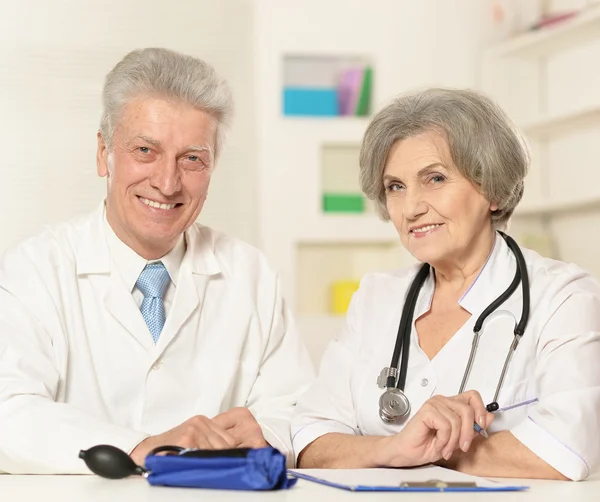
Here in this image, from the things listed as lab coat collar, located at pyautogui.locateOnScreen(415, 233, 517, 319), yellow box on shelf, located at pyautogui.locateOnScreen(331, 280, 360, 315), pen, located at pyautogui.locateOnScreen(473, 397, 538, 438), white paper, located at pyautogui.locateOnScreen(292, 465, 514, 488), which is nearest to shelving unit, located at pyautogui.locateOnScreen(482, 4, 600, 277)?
yellow box on shelf, located at pyautogui.locateOnScreen(331, 280, 360, 315)

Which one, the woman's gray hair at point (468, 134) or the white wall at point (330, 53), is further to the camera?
the white wall at point (330, 53)

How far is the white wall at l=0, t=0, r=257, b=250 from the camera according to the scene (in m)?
4.37

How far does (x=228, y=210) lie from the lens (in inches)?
180

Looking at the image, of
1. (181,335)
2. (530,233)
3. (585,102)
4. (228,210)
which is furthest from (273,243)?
(181,335)

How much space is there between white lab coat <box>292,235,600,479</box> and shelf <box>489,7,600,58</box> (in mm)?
2514

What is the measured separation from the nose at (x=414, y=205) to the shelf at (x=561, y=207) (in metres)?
2.36

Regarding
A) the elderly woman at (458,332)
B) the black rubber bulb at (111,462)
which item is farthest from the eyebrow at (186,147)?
the black rubber bulb at (111,462)

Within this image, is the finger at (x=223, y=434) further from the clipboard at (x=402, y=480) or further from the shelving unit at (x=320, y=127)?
the shelving unit at (x=320, y=127)

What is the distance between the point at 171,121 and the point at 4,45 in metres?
2.72

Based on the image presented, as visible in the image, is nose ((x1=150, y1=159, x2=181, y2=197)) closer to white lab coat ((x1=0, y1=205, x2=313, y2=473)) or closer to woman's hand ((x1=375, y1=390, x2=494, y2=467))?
white lab coat ((x1=0, y1=205, x2=313, y2=473))

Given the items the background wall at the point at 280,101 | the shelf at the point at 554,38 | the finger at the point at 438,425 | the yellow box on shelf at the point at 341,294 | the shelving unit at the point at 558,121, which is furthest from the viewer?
the yellow box on shelf at the point at 341,294

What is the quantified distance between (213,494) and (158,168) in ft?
2.86

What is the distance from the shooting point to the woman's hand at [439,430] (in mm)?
1518

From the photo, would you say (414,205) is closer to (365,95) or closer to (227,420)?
(227,420)
